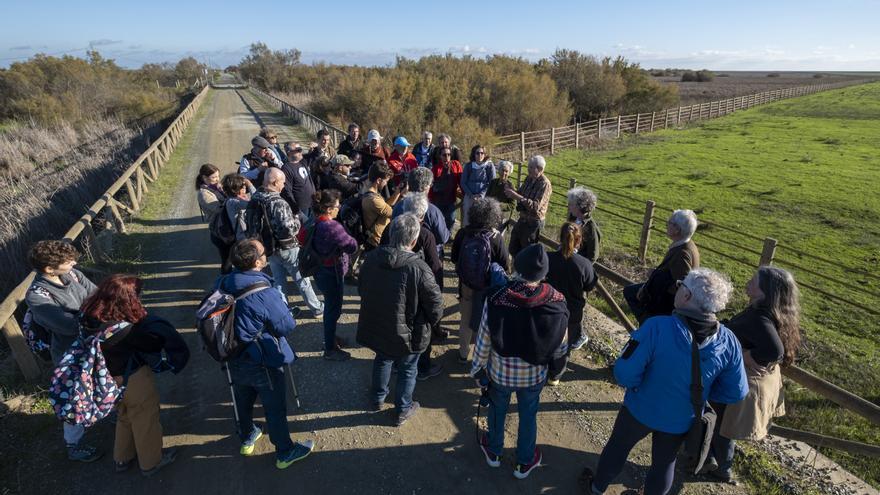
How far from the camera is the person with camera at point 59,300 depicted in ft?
10.5

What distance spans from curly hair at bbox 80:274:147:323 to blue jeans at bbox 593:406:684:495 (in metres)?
3.23

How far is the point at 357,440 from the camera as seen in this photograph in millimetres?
3674

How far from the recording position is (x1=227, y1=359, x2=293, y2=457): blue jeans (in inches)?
122

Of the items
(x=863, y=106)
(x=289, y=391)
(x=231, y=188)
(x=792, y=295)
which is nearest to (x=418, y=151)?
(x=231, y=188)

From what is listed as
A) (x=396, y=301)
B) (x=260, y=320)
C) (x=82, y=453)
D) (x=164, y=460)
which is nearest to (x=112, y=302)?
(x=260, y=320)

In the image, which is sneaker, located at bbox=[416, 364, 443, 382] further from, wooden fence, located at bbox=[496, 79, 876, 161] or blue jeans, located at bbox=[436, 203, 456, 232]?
wooden fence, located at bbox=[496, 79, 876, 161]

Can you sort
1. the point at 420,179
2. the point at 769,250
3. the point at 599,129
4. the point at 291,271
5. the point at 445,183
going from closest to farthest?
the point at 420,179
the point at 291,271
the point at 769,250
the point at 445,183
the point at 599,129

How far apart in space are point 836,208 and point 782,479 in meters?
12.7

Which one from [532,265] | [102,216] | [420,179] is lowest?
[102,216]

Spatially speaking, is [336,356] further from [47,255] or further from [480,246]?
[47,255]

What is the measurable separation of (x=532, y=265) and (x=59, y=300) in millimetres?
3448

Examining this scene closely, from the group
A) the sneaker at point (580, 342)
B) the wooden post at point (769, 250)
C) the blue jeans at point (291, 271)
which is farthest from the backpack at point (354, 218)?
the wooden post at point (769, 250)

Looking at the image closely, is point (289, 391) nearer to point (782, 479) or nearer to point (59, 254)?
point (59, 254)

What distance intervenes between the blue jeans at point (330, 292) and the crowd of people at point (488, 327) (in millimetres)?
11
